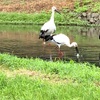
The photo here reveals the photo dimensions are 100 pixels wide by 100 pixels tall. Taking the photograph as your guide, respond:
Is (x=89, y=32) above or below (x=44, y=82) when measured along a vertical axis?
below

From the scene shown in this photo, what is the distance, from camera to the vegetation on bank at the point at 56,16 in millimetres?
35250

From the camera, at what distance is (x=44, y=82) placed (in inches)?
349

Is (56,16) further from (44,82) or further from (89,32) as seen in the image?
(44,82)

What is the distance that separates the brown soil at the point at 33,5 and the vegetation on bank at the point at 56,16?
3.98 feet

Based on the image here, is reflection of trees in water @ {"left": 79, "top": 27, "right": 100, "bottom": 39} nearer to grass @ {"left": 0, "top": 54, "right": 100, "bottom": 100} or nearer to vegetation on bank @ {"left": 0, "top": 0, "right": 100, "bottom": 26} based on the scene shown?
vegetation on bank @ {"left": 0, "top": 0, "right": 100, "bottom": 26}

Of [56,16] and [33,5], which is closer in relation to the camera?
[56,16]

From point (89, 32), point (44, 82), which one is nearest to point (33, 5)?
point (89, 32)

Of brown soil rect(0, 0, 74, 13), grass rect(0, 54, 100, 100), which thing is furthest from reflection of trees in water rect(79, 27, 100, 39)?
grass rect(0, 54, 100, 100)

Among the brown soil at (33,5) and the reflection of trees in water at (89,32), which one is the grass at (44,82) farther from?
the brown soil at (33,5)

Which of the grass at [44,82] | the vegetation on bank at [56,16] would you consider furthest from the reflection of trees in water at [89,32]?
the grass at [44,82]

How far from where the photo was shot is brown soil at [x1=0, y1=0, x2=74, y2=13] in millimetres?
39500

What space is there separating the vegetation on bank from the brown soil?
121 cm

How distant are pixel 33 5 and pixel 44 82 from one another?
3193 cm

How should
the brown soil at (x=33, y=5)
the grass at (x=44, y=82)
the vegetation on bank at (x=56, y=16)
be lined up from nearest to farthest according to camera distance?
1. the grass at (x=44, y=82)
2. the vegetation on bank at (x=56, y=16)
3. the brown soil at (x=33, y=5)
